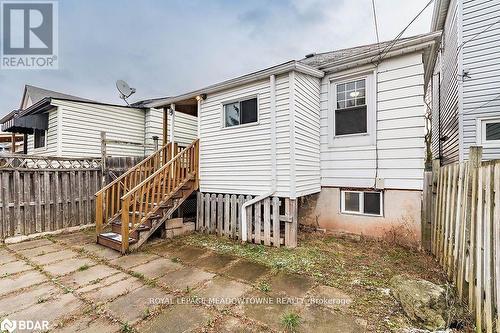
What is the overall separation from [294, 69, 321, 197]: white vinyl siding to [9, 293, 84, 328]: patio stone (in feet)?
13.4

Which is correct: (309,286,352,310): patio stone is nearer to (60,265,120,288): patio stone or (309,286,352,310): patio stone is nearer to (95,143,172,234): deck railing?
(60,265,120,288): patio stone

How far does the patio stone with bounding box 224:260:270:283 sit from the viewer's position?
148 inches

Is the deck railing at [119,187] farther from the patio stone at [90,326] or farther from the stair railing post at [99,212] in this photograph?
the patio stone at [90,326]

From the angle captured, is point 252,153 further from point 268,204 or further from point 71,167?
point 71,167

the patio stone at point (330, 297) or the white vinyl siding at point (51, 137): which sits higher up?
the white vinyl siding at point (51, 137)

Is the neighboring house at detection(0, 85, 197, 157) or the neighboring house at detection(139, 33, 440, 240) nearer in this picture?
the neighboring house at detection(139, 33, 440, 240)

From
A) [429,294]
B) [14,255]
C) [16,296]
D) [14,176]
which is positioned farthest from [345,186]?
[14,176]

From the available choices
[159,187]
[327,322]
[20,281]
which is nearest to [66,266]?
[20,281]

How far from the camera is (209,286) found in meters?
3.45

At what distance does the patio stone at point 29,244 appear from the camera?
208 inches

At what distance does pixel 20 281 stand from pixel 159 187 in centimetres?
277

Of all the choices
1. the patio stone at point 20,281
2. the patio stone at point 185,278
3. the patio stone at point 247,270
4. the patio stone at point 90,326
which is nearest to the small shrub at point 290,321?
the patio stone at point 247,270

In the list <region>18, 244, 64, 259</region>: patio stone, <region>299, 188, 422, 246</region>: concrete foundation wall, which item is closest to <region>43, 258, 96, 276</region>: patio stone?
<region>18, 244, 64, 259</region>: patio stone

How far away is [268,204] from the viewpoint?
5.38 metres
